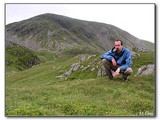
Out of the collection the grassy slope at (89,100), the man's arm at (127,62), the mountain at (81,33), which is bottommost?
the grassy slope at (89,100)

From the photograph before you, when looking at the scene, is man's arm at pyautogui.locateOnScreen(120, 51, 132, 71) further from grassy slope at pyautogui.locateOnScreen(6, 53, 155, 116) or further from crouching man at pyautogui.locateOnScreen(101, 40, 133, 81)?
grassy slope at pyautogui.locateOnScreen(6, 53, 155, 116)

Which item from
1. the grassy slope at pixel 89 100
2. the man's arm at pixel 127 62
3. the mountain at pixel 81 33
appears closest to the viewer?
the grassy slope at pixel 89 100

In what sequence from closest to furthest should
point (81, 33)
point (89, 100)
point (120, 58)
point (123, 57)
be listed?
point (89, 100)
point (123, 57)
point (120, 58)
point (81, 33)

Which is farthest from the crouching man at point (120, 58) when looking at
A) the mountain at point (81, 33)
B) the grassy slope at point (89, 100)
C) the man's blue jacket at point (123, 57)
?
the grassy slope at point (89, 100)

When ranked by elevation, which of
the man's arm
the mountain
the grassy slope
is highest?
the mountain

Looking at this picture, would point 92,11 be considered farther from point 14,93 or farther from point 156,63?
point 14,93

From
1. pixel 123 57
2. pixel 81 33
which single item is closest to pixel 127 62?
pixel 123 57

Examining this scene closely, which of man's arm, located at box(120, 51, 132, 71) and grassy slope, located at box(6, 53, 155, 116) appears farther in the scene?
man's arm, located at box(120, 51, 132, 71)

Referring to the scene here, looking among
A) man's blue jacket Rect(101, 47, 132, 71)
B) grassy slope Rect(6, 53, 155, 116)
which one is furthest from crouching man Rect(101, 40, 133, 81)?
grassy slope Rect(6, 53, 155, 116)

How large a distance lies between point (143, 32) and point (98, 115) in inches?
229

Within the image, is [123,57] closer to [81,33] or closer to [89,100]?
[89,100]

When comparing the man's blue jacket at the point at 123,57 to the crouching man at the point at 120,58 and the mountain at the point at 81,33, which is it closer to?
the crouching man at the point at 120,58

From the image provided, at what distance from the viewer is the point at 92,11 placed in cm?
1977

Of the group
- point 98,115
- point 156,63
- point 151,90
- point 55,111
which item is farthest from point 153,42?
point 55,111
